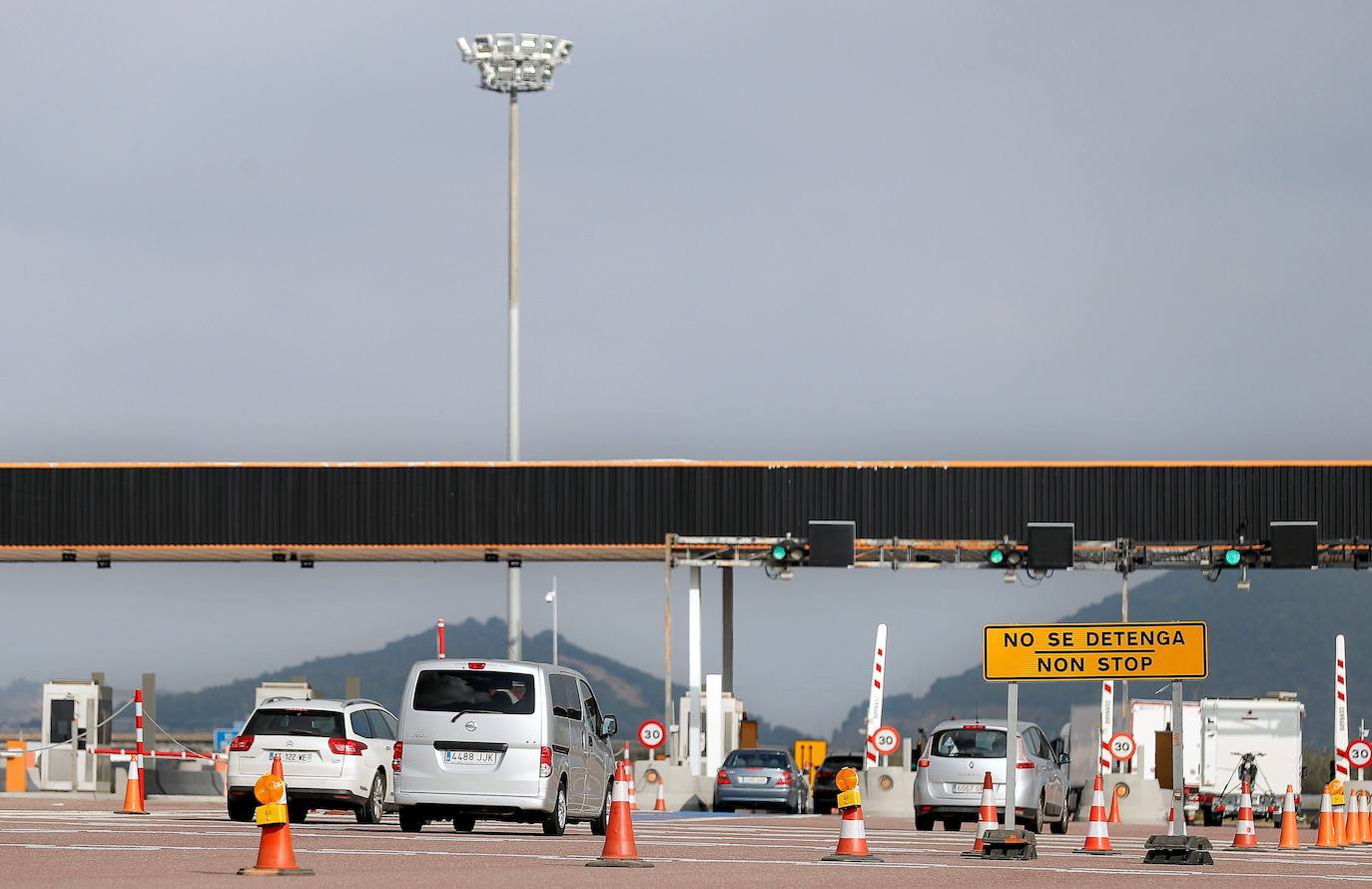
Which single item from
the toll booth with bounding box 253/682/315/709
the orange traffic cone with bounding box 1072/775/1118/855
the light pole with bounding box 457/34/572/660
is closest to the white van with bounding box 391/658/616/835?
the orange traffic cone with bounding box 1072/775/1118/855

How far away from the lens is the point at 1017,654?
2189cm

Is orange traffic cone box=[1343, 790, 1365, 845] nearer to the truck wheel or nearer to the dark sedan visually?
the truck wheel

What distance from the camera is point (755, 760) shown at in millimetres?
41469

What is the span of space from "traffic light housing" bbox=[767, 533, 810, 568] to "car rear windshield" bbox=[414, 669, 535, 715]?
22930mm

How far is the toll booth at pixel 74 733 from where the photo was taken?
1724 inches

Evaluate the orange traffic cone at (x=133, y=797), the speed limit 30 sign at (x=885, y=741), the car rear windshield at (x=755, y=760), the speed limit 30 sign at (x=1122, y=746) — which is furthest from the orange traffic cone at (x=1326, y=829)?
the car rear windshield at (x=755, y=760)

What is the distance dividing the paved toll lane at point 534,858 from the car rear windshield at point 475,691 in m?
1.27

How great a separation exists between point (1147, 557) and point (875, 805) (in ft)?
34.3

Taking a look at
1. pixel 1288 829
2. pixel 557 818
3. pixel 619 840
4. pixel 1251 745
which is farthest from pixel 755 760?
pixel 619 840

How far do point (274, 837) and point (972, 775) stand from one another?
47.9ft

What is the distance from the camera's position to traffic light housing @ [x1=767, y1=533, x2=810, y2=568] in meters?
47.1

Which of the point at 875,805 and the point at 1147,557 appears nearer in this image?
the point at 875,805

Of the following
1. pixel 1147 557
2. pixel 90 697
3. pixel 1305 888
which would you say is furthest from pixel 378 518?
pixel 1305 888

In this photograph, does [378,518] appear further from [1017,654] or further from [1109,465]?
[1017,654]
